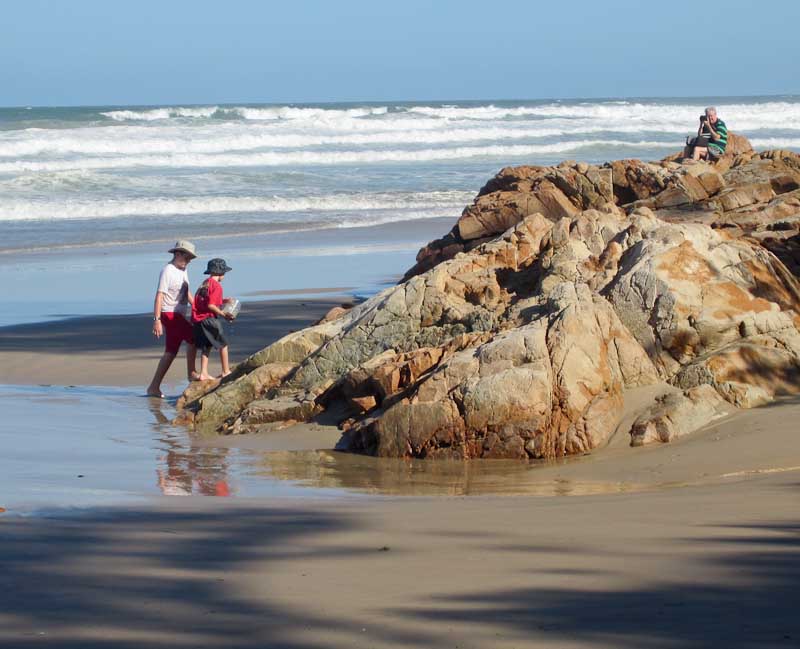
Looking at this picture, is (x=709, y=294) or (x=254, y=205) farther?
(x=254, y=205)

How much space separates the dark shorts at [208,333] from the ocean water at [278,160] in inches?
455

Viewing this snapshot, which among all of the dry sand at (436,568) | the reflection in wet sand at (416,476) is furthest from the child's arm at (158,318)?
the dry sand at (436,568)

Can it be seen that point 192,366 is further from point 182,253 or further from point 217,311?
point 182,253

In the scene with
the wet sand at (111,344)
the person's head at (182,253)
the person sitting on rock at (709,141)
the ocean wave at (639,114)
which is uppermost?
the ocean wave at (639,114)

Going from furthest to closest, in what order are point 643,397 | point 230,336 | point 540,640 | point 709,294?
point 230,336 → point 709,294 → point 643,397 → point 540,640

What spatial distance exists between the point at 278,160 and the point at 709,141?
2877 centimetres

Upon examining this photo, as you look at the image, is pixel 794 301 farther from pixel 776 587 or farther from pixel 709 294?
pixel 776 587

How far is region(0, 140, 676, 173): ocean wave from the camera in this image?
41.8 m

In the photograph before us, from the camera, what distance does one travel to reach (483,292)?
31.9 feet

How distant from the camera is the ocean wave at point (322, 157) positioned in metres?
41.8

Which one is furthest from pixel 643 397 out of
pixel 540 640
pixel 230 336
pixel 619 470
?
pixel 230 336

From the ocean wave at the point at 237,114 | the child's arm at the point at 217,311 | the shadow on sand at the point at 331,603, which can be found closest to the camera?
the shadow on sand at the point at 331,603

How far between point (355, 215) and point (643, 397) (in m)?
20.3

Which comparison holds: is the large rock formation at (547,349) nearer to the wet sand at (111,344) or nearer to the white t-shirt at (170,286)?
the white t-shirt at (170,286)
